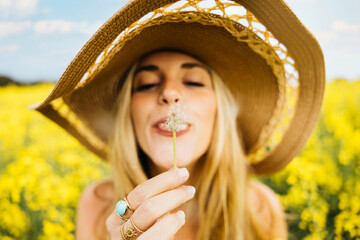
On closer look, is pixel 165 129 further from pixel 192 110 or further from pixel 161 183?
pixel 161 183

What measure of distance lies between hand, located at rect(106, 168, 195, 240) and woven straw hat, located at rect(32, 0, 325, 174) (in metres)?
0.44

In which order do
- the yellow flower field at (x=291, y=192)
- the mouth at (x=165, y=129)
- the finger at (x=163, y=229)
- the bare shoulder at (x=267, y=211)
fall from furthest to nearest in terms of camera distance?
the bare shoulder at (x=267, y=211) < the yellow flower field at (x=291, y=192) < the mouth at (x=165, y=129) < the finger at (x=163, y=229)

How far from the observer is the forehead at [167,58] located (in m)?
1.14

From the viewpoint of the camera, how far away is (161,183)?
676 millimetres

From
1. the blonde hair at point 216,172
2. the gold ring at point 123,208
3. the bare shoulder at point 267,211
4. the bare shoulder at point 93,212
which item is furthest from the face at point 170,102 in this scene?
the bare shoulder at point 267,211

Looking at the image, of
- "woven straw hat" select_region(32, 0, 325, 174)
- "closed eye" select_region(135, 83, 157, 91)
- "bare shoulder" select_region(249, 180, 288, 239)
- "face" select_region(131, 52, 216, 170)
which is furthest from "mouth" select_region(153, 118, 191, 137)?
"bare shoulder" select_region(249, 180, 288, 239)

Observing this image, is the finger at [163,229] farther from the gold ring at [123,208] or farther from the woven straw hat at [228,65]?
the woven straw hat at [228,65]

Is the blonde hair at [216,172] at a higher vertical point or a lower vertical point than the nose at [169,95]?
lower

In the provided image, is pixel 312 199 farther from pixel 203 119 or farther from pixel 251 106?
pixel 203 119

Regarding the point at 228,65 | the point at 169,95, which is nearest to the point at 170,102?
the point at 169,95

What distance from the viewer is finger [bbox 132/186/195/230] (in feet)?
2.18

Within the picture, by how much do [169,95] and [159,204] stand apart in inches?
18.2

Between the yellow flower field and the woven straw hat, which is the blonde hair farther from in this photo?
the yellow flower field

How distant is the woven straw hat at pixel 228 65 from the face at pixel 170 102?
0.07 metres
